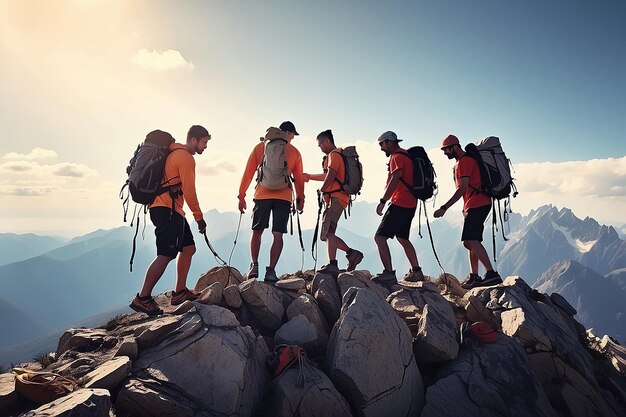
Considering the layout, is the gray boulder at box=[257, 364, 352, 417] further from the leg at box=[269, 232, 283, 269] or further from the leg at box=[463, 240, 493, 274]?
the leg at box=[463, 240, 493, 274]

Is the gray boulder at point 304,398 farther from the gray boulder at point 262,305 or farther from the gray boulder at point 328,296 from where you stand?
the gray boulder at point 328,296

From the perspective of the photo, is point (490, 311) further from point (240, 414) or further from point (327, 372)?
point (240, 414)

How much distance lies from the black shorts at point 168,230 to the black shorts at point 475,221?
8665 mm

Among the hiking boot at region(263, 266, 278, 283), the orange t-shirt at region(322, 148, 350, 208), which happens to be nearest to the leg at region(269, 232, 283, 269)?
the hiking boot at region(263, 266, 278, 283)

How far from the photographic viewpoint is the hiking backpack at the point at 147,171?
7.49 meters

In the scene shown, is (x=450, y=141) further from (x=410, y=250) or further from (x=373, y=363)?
(x=373, y=363)

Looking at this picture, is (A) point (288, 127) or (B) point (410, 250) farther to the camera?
(B) point (410, 250)

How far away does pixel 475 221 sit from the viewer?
1074 centimetres

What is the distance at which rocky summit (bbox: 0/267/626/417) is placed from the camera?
5.09 metres

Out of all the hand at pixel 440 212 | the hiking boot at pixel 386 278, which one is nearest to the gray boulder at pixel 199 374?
the hiking boot at pixel 386 278

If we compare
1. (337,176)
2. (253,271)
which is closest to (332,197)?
(337,176)

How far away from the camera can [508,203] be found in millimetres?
11586

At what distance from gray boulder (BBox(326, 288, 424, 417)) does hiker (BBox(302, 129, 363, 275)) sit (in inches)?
167

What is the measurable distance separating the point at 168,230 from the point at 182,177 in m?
1.33
